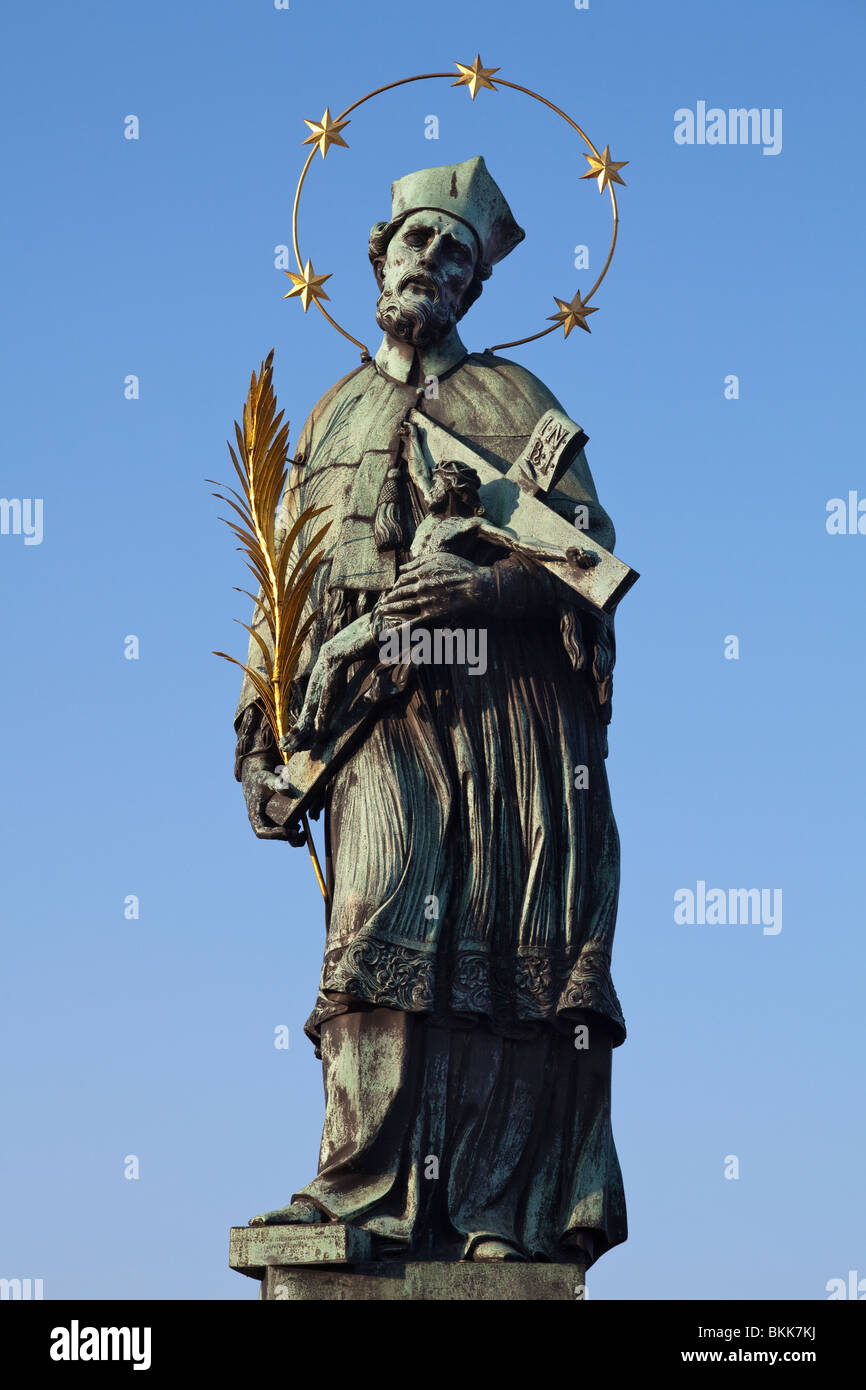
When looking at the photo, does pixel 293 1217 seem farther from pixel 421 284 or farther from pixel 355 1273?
pixel 421 284

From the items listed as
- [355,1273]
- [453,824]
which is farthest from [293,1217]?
[453,824]

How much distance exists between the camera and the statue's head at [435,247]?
43.3ft

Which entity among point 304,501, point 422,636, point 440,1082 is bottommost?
point 440,1082

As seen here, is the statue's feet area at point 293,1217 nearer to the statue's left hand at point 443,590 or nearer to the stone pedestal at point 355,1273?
the stone pedestal at point 355,1273

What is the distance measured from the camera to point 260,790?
1278 centimetres

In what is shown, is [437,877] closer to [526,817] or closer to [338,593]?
[526,817]

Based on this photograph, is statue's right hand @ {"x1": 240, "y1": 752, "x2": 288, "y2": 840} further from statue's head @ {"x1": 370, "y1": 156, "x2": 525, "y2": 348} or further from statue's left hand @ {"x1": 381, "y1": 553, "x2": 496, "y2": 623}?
statue's head @ {"x1": 370, "y1": 156, "x2": 525, "y2": 348}

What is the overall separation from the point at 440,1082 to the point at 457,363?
3.57 m

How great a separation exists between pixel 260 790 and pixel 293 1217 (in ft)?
7.10

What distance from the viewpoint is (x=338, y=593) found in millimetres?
12898

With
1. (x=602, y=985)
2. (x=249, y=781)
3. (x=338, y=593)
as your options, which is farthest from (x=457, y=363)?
(x=602, y=985)
